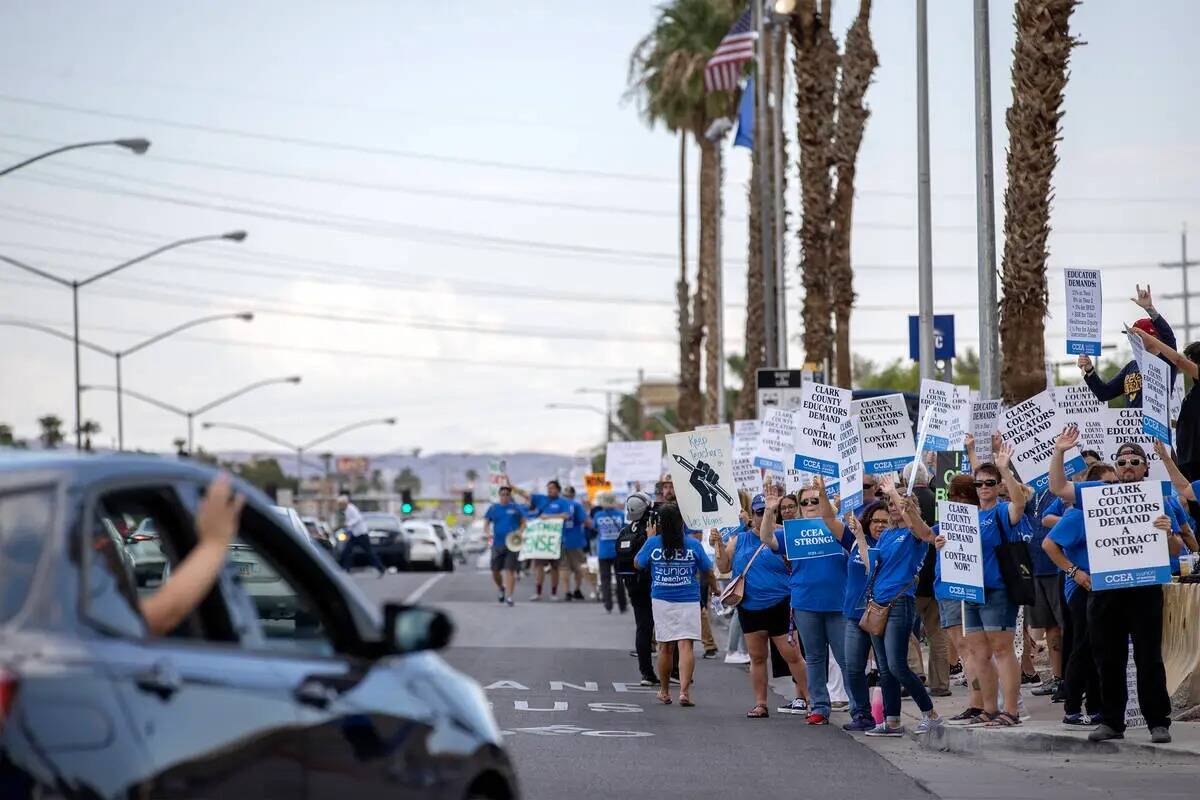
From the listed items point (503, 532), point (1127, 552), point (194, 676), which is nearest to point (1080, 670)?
point (1127, 552)

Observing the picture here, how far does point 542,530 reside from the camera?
36.1 metres

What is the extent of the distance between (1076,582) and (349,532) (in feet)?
97.4

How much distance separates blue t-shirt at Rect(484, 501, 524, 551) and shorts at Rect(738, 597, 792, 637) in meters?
19.1

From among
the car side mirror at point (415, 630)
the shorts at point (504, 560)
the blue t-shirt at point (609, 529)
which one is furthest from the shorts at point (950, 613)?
the shorts at point (504, 560)

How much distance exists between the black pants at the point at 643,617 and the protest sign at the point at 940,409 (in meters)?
2.99

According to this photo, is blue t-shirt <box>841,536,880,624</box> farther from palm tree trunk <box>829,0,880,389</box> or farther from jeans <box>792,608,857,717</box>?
palm tree trunk <box>829,0,880,389</box>

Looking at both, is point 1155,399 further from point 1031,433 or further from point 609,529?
point 609,529

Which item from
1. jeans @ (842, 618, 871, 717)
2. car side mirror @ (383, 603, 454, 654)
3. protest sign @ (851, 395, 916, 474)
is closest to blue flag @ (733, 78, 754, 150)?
protest sign @ (851, 395, 916, 474)

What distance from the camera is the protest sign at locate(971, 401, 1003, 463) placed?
18.8 m

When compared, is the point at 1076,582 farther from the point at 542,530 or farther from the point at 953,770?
the point at 542,530

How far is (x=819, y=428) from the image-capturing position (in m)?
19.1

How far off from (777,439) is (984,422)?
5808mm

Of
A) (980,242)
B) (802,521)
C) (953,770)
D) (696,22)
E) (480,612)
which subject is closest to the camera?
(953,770)

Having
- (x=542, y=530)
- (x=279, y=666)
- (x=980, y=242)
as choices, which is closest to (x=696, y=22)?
(x=542, y=530)
